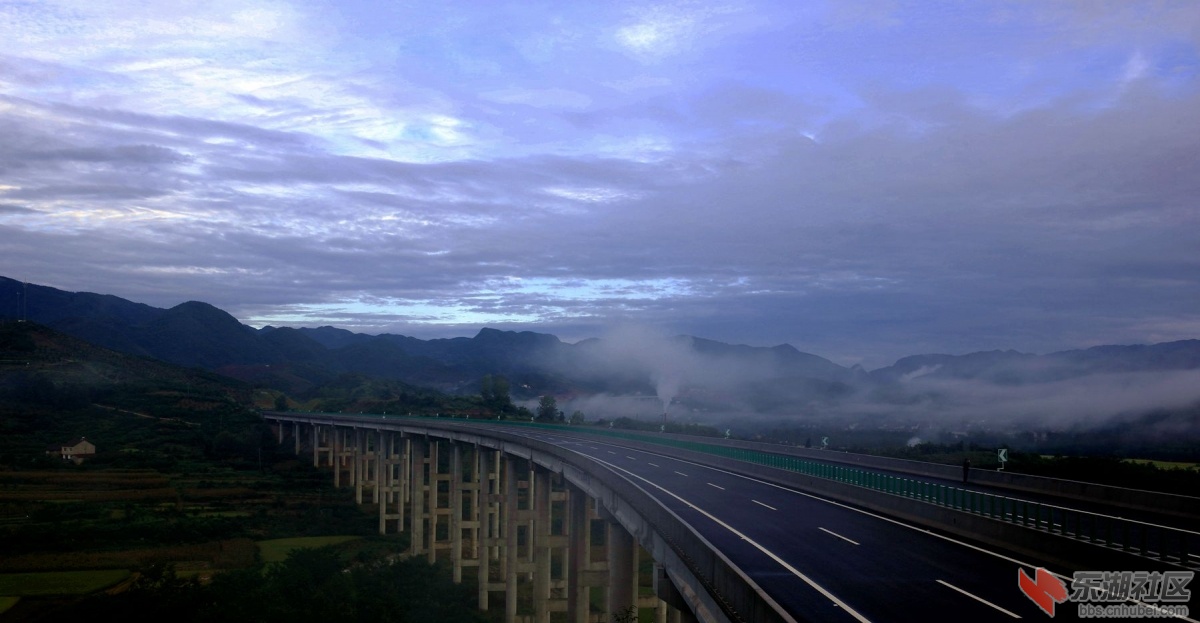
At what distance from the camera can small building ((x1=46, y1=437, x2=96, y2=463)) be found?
88.4m

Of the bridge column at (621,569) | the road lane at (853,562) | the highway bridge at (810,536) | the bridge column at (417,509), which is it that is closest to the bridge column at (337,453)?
the bridge column at (417,509)

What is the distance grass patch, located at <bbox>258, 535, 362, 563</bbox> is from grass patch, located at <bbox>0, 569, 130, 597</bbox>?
924 cm

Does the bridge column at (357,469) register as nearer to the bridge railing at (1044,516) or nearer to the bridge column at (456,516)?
the bridge column at (456,516)

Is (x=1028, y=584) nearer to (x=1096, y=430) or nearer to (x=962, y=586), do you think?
(x=962, y=586)

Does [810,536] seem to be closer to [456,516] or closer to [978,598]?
[978,598]

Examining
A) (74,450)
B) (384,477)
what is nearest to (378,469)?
(384,477)

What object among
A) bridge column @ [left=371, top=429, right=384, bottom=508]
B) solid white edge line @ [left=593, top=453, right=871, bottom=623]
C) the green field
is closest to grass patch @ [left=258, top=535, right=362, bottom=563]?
bridge column @ [left=371, top=429, right=384, bottom=508]

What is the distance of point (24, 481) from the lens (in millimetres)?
77188

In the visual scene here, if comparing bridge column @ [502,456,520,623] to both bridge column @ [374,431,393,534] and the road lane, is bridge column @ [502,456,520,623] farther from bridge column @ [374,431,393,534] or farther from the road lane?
bridge column @ [374,431,393,534]

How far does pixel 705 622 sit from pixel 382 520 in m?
63.6

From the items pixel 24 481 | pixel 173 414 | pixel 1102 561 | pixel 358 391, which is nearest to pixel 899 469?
pixel 1102 561

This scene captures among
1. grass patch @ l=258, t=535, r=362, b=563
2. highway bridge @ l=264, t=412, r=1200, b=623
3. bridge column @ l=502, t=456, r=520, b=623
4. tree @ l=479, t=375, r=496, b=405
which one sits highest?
highway bridge @ l=264, t=412, r=1200, b=623

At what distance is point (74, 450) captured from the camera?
296ft

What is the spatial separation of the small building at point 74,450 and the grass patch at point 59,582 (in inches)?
1580
